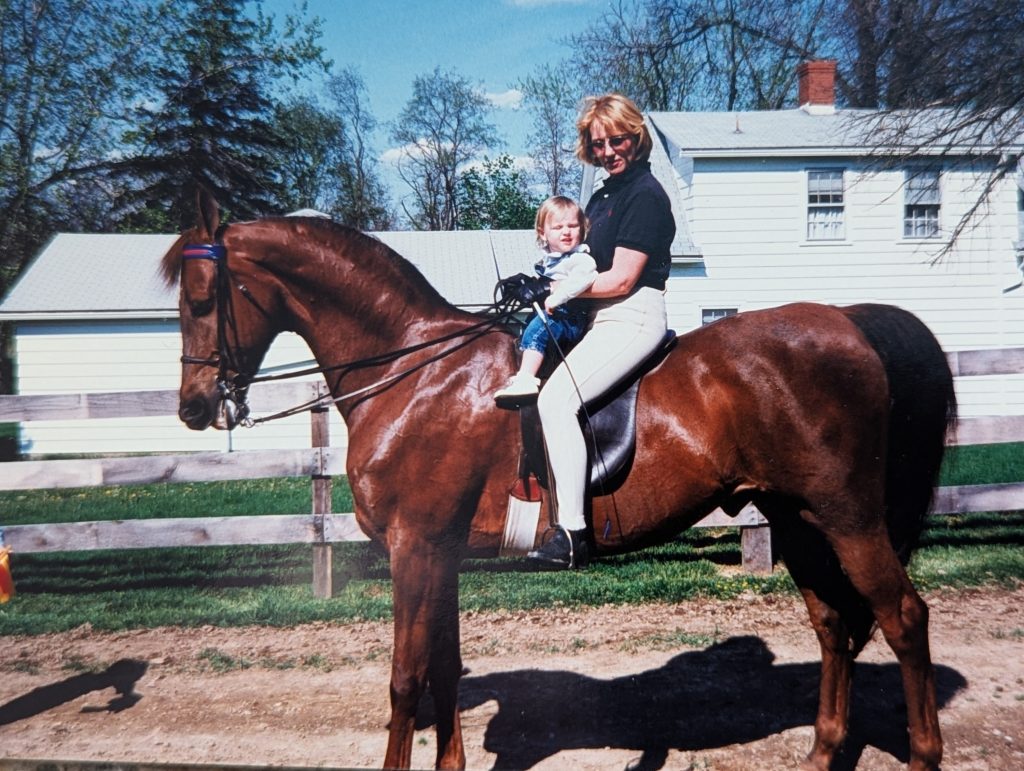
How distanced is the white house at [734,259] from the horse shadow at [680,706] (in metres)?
2.02

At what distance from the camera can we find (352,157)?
3469mm

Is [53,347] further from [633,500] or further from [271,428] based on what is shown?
[633,500]

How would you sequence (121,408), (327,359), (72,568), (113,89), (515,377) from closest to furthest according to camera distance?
(515,377) → (327,359) → (113,89) → (121,408) → (72,568)

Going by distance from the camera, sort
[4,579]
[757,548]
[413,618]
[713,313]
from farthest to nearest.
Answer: [757,548]
[713,313]
[4,579]
[413,618]

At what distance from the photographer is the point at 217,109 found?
11.8 feet

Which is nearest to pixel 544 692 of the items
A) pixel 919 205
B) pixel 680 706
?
pixel 680 706

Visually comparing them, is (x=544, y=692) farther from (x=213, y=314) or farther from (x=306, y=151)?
(x=306, y=151)

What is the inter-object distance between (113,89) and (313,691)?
130 inches

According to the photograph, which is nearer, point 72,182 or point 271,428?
point 72,182

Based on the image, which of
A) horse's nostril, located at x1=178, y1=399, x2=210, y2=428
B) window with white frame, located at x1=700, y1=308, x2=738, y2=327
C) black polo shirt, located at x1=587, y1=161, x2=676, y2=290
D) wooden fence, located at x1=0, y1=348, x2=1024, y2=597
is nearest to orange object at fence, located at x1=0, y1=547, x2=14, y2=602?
horse's nostril, located at x1=178, y1=399, x2=210, y2=428

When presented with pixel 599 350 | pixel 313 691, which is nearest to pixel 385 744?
pixel 313 691

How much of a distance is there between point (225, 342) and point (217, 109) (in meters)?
1.26

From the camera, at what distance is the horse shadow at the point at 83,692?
3932mm

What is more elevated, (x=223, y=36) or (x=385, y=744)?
(x=223, y=36)
